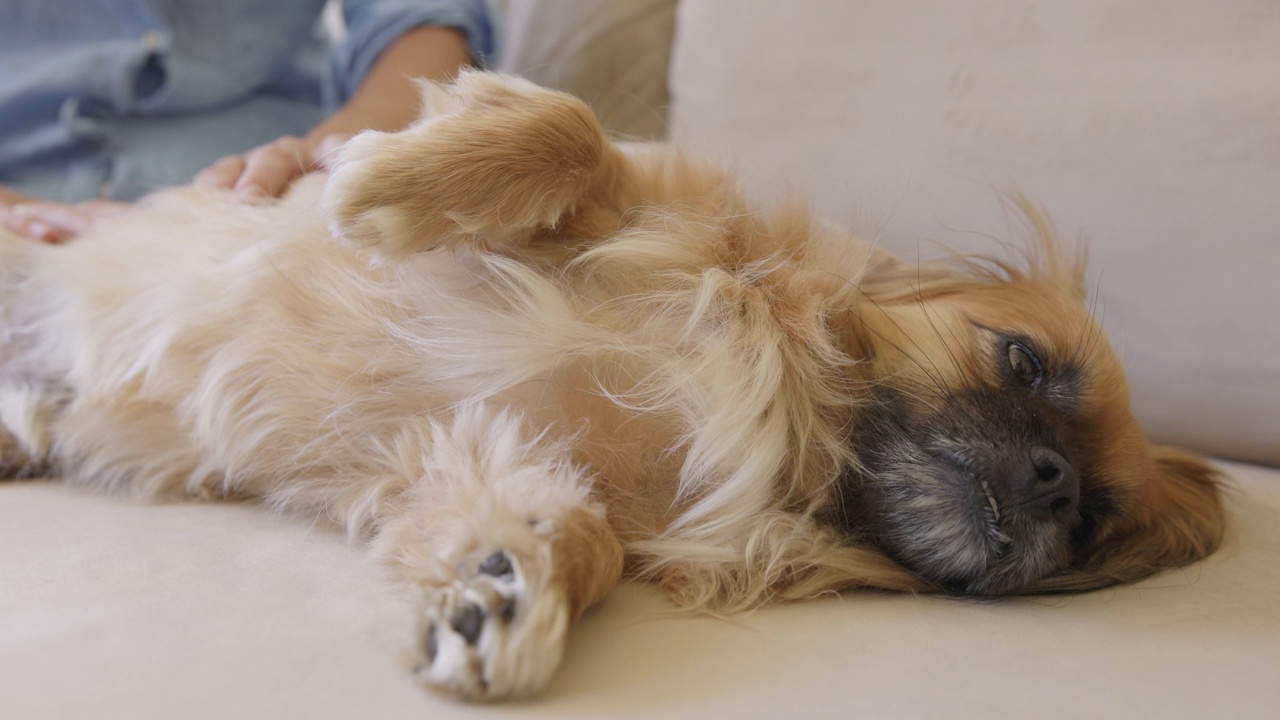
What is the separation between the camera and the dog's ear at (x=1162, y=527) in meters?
1.20

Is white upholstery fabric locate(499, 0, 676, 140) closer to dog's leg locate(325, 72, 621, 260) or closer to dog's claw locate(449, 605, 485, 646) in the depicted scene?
dog's leg locate(325, 72, 621, 260)

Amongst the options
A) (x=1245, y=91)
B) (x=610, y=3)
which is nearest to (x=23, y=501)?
(x=610, y=3)

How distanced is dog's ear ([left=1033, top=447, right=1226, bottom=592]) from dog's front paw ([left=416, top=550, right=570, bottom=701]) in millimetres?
737

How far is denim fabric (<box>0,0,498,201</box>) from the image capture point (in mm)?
1812

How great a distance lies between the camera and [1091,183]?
1502mm

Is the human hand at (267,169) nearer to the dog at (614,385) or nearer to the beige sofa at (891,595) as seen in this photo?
the dog at (614,385)

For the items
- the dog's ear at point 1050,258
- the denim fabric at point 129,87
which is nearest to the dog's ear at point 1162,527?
the dog's ear at point 1050,258

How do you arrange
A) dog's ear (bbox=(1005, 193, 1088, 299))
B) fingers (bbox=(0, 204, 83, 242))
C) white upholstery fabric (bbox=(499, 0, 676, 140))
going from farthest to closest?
white upholstery fabric (bbox=(499, 0, 676, 140)), fingers (bbox=(0, 204, 83, 242)), dog's ear (bbox=(1005, 193, 1088, 299))

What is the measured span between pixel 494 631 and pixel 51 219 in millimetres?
1287

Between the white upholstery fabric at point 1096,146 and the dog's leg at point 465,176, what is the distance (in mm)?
480

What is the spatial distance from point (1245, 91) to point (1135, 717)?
109cm

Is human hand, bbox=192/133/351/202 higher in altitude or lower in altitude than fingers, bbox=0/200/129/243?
higher

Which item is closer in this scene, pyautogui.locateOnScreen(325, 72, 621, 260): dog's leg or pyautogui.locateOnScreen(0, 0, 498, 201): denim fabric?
pyautogui.locateOnScreen(325, 72, 621, 260): dog's leg

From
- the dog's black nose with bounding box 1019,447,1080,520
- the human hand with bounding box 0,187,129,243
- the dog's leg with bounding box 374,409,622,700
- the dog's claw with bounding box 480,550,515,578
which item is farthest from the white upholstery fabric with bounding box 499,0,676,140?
the dog's claw with bounding box 480,550,515,578
